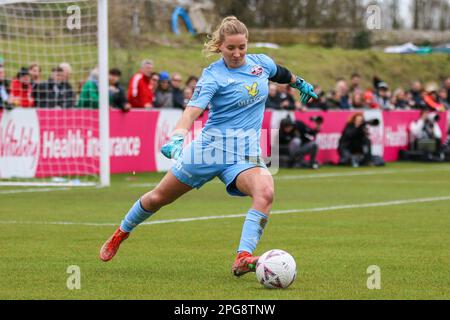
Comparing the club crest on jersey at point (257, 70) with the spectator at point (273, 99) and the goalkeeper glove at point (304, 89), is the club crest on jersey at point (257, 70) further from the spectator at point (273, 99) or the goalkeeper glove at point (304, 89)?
the spectator at point (273, 99)

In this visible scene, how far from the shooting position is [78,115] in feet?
67.8

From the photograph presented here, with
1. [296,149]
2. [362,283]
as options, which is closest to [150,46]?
[296,149]

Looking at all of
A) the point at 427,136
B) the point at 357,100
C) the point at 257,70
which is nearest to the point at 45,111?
the point at 357,100

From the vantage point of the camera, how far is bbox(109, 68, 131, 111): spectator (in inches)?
864

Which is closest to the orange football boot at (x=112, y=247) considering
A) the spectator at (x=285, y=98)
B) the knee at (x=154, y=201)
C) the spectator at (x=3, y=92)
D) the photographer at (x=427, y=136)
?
the knee at (x=154, y=201)

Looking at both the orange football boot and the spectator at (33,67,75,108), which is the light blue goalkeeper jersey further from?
the spectator at (33,67,75,108)

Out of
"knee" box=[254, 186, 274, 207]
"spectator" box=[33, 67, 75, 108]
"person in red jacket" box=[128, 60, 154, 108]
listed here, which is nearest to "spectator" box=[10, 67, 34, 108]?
"spectator" box=[33, 67, 75, 108]

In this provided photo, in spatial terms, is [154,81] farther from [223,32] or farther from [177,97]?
[223,32]

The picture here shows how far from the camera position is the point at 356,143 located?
26.9 metres

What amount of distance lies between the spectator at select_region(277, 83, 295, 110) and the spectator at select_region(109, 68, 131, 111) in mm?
5290

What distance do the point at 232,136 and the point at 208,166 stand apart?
12.7 inches

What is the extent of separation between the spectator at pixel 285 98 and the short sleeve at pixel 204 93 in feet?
56.4
